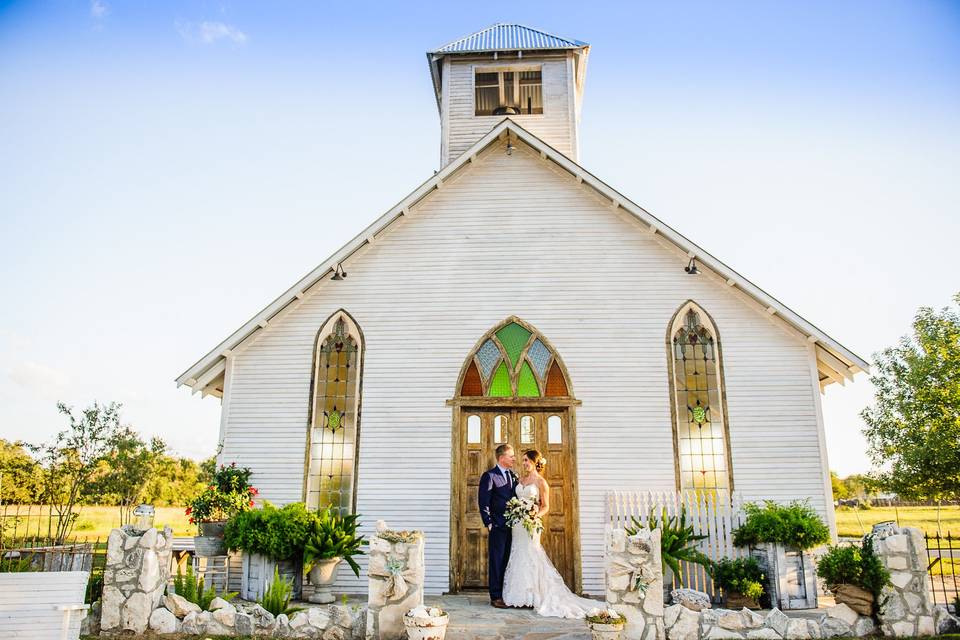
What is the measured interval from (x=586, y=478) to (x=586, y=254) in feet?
13.2

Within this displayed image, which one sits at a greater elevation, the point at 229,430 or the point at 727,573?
the point at 229,430

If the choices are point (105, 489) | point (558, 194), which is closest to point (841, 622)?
point (558, 194)

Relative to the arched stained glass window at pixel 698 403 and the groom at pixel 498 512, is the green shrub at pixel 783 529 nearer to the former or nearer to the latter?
the arched stained glass window at pixel 698 403

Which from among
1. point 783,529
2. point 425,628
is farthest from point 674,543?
point 425,628

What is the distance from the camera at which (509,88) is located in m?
16.8

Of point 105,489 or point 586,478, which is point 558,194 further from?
point 105,489

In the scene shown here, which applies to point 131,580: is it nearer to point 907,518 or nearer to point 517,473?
point 517,473

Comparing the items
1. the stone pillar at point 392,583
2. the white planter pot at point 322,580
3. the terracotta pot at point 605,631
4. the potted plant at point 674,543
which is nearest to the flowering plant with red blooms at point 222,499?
the white planter pot at point 322,580

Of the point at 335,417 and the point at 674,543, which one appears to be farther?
the point at 335,417

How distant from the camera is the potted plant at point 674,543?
991 centimetres

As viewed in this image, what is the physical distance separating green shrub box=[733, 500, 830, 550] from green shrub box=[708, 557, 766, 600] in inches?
14.9

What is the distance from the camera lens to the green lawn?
3209 cm

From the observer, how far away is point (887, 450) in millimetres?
27609

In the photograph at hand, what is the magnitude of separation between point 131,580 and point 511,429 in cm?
618
